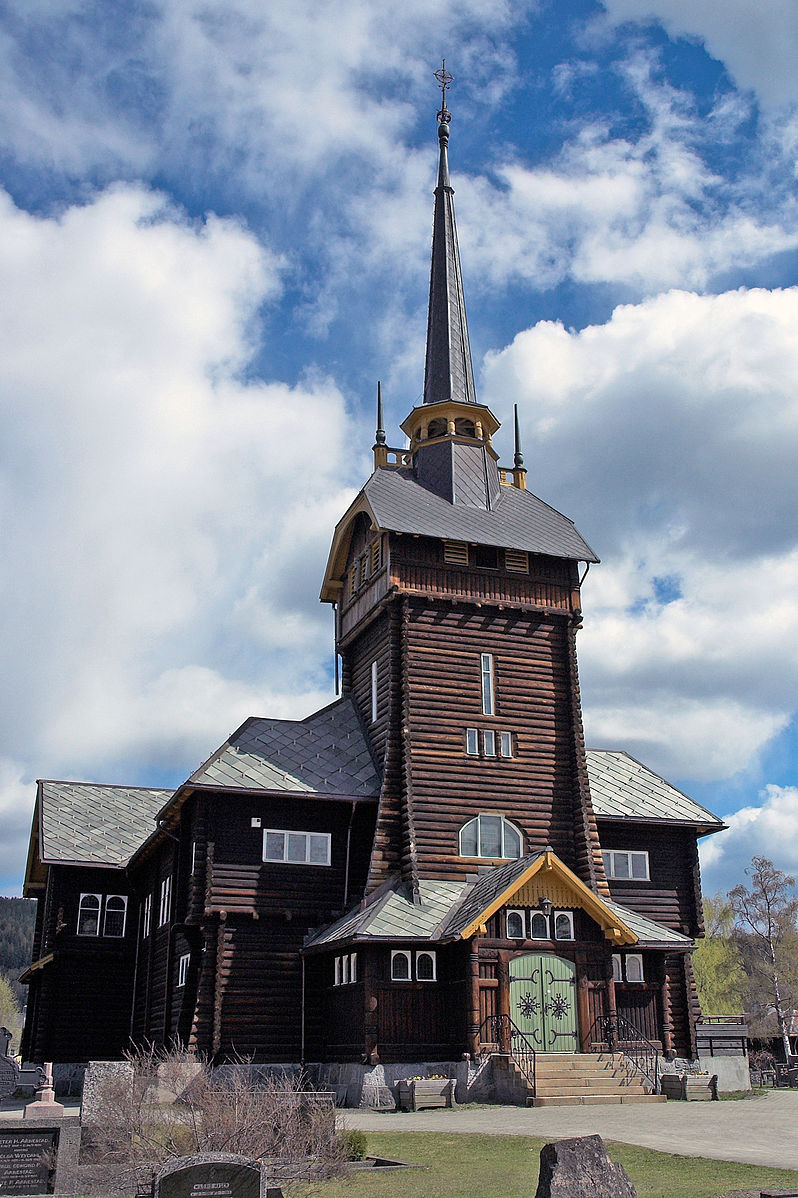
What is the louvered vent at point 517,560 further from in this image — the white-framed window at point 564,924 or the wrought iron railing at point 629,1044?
the wrought iron railing at point 629,1044

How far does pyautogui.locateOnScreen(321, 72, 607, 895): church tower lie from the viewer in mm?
30344

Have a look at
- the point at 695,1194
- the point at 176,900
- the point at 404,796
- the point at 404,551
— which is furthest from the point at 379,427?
the point at 695,1194

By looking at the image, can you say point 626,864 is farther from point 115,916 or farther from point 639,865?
point 115,916

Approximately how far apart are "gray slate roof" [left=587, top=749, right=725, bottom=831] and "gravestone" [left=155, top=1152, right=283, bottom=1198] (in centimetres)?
2365

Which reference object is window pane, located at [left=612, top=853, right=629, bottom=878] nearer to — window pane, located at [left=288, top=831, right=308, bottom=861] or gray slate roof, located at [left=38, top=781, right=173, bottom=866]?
window pane, located at [left=288, top=831, right=308, bottom=861]

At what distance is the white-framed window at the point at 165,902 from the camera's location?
32812 millimetres

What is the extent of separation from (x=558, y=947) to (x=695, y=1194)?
15.5 m

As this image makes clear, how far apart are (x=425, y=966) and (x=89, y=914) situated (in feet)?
51.3

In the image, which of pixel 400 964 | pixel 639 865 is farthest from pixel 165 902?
pixel 639 865

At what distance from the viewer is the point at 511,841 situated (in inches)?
1209

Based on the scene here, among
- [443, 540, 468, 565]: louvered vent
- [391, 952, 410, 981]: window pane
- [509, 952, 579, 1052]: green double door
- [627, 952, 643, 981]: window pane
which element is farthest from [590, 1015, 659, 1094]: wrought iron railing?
[443, 540, 468, 565]: louvered vent

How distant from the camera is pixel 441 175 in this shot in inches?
1622

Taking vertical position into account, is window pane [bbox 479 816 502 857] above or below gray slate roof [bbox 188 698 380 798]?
below

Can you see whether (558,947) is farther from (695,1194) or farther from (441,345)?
(441,345)
